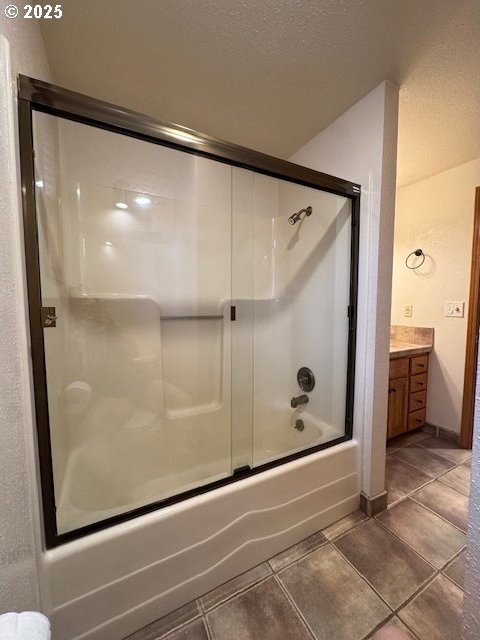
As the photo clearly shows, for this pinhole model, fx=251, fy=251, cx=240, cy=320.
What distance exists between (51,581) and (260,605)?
0.76m

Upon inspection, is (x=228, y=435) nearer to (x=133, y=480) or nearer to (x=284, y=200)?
(x=133, y=480)

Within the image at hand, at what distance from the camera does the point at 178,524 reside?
0.96 metres

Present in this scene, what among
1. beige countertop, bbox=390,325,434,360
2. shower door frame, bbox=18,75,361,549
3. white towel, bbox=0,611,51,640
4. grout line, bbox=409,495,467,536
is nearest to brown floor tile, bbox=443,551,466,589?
grout line, bbox=409,495,467,536

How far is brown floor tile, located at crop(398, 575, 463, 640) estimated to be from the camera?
91 centimetres

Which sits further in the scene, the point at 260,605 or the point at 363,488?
the point at 363,488

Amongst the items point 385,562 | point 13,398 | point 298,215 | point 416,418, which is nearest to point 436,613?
point 385,562

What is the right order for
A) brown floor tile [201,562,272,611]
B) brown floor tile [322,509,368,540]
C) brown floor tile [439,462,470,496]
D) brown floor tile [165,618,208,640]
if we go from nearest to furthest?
brown floor tile [165,618,208,640] < brown floor tile [201,562,272,611] < brown floor tile [322,509,368,540] < brown floor tile [439,462,470,496]

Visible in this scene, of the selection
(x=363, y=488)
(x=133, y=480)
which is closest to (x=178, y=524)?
(x=133, y=480)

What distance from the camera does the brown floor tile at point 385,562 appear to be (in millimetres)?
1039

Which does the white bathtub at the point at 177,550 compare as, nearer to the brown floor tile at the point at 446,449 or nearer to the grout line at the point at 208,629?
the grout line at the point at 208,629

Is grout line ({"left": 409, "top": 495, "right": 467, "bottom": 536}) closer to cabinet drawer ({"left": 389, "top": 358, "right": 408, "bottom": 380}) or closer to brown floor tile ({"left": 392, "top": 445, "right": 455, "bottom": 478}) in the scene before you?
brown floor tile ({"left": 392, "top": 445, "right": 455, "bottom": 478})

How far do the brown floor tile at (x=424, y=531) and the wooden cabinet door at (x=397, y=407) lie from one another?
62cm

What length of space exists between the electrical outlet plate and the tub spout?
1.43 metres

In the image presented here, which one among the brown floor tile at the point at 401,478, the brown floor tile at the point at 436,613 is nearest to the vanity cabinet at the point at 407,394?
the brown floor tile at the point at 401,478
